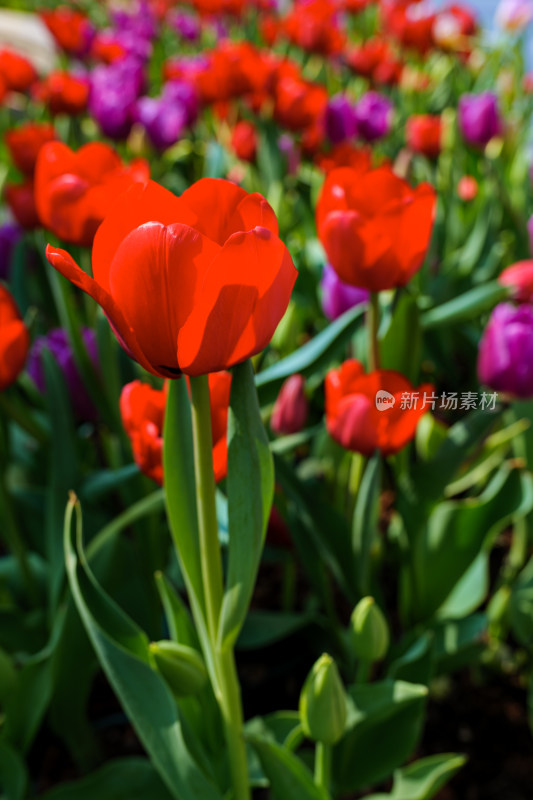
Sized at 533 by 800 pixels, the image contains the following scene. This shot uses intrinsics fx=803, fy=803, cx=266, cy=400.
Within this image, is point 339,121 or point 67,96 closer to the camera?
point 339,121

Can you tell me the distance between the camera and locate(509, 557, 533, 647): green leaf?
2.83 feet

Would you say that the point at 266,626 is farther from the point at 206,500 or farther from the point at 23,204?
the point at 23,204

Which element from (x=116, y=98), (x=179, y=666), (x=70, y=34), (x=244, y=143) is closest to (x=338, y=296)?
(x=179, y=666)

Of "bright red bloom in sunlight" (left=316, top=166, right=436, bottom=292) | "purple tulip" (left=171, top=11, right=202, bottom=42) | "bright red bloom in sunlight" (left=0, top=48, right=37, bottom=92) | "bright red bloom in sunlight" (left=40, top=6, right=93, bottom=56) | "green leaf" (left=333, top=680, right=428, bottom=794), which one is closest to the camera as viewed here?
"bright red bloom in sunlight" (left=316, top=166, right=436, bottom=292)

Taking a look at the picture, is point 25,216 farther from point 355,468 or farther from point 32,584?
point 355,468

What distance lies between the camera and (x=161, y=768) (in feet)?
1.79

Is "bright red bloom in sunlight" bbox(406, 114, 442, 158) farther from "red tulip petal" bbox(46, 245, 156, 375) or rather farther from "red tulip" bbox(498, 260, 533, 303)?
"red tulip petal" bbox(46, 245, 156, 375)

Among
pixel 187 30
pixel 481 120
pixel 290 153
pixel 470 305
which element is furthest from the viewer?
pixel 187 30

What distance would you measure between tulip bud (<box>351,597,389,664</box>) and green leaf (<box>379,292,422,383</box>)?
0.88 ft

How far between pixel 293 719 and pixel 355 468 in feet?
0.76

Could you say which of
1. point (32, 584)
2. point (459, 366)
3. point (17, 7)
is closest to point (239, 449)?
point (32, 584)

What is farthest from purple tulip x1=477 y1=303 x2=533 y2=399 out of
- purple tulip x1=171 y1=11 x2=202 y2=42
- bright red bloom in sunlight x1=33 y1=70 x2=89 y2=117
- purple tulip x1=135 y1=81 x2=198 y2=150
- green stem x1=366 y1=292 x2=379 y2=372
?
purple tulip x1=171 y1=11 x2=202 y2=42

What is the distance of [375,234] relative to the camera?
637 mm

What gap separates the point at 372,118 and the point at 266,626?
1.10 metres
